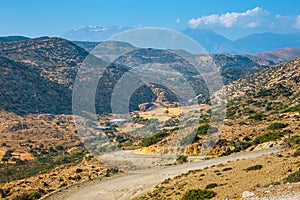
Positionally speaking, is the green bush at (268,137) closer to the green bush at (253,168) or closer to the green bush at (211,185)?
the green bush at (253,168)

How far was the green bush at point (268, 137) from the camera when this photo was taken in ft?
103

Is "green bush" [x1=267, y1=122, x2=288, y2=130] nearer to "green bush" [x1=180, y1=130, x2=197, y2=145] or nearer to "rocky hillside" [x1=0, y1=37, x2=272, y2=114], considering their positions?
"green bush" [x1=180, y1=130, x2=197, y2=145]

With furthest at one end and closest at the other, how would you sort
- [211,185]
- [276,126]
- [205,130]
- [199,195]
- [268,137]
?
[205,130] → [276,126] → [268,137] → [211,185] → [199,195]

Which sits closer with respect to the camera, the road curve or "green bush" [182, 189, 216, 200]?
"green bush" [182, 189, 216, 200]

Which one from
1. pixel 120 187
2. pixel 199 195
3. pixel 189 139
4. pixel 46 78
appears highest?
pixel 46 78

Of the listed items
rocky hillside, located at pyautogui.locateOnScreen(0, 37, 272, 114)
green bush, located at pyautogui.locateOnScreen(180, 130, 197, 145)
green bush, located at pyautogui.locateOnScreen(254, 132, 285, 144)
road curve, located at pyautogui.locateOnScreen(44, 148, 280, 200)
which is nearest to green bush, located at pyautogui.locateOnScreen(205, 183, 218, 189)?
road curve, located at pyautogui.locateOnScreen(44, 148, 280, 200)

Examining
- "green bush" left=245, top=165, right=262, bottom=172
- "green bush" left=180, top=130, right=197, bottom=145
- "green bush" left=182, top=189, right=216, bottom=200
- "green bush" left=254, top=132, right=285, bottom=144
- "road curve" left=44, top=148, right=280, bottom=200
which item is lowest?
"road curve" left=44, top=148, right=280, bottom=200

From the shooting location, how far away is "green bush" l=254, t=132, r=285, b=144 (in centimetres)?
3139

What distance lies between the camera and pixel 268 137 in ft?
105

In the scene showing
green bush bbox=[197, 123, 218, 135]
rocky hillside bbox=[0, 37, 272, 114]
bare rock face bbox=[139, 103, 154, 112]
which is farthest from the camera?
bare rock face bbox=[139, 103, 154, 112]

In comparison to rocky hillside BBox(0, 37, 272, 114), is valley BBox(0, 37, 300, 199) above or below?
below

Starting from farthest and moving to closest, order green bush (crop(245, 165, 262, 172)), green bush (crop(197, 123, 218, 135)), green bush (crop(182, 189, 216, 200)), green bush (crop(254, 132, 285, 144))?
green bush (crop(197, 123, 218, 135))
green bush (crop(254, 132, 285, 144))
green bush (crop(245, 165, 262, 172))
green bush (crop(182, 189, 216, 200))

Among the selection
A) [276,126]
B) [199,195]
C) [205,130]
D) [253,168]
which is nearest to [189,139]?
[205,130]

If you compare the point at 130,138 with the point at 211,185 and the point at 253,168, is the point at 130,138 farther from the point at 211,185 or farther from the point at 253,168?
the point at 211,185
